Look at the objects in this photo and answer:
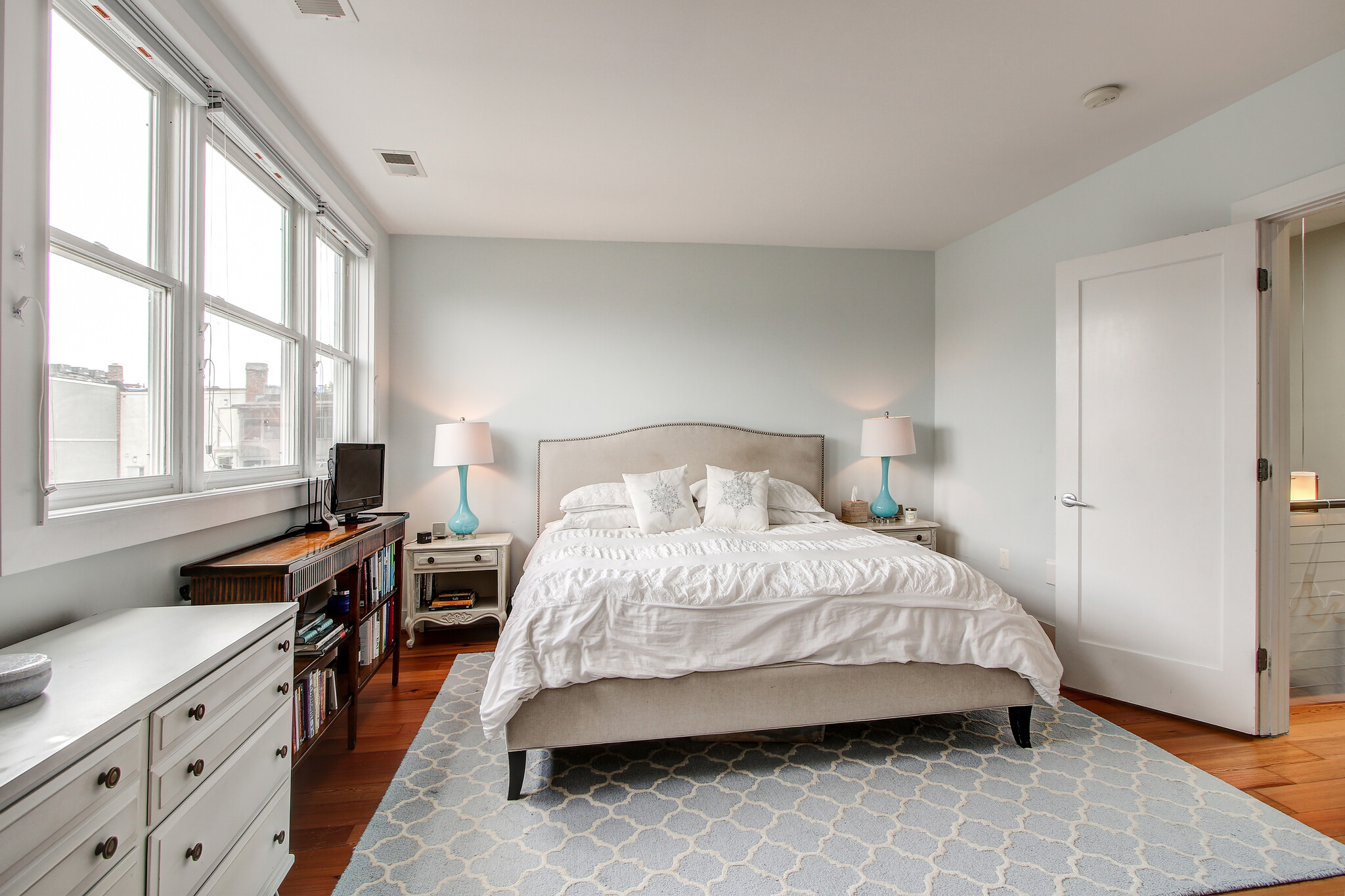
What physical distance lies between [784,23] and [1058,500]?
2511 millimetres

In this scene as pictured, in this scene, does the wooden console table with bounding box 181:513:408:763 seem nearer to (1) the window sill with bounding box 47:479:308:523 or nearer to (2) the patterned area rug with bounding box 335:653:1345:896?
(1) the window sill with bounding box 47:479:308:523

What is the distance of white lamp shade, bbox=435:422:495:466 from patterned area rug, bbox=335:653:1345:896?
5.51ft

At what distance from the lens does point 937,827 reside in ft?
6.18

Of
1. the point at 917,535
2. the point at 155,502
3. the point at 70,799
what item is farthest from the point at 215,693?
the point at 917,535

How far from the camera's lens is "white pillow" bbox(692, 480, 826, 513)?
395cm

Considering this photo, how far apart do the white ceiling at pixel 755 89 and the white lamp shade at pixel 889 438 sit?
1.40 metres

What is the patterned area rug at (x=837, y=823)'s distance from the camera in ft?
5.47

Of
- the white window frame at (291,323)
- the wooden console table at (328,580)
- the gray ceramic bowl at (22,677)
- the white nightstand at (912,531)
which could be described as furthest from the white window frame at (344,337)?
the white nightstand at (912,531)

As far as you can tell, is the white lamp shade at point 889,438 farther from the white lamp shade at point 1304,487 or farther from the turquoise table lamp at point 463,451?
the turquoise table lamp at point 463,451

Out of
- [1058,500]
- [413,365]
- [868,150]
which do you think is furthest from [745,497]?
[413,365]

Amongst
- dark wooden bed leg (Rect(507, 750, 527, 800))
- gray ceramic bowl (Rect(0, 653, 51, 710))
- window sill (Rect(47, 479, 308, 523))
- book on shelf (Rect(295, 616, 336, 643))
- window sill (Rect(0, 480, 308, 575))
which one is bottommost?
dark wooden bed leg (Rect(507, 750, 527, 800))

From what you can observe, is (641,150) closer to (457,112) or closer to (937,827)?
(457,112)

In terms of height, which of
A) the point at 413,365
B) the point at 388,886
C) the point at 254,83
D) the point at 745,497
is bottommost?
the point at 388,886

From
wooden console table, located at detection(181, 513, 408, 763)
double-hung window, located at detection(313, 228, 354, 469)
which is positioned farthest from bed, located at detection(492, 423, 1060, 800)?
double-hung window, located at detection(313, 228, 354, 469)
